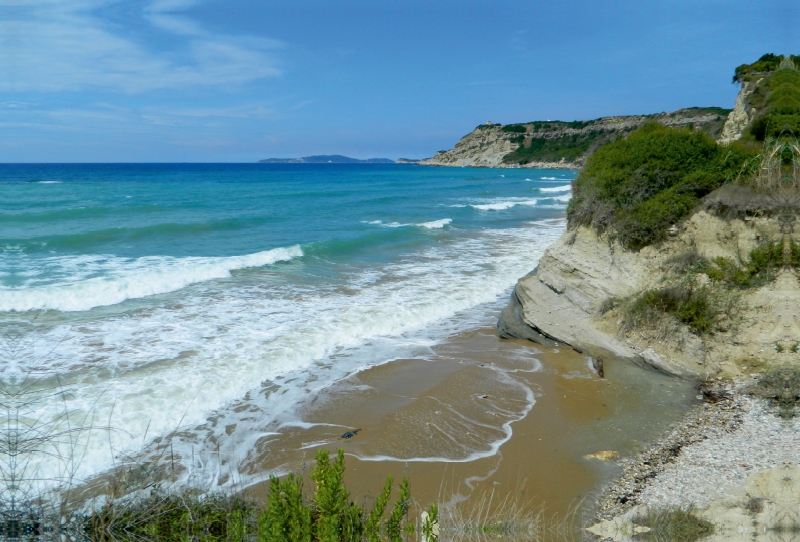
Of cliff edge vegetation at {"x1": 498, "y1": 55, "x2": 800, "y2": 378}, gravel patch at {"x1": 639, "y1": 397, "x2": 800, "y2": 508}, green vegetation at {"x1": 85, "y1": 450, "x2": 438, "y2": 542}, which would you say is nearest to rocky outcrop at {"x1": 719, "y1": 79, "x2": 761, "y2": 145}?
cliff edge vegetation at {"x1": 498, "y1": 55, "x2": 800, "y2": 378}

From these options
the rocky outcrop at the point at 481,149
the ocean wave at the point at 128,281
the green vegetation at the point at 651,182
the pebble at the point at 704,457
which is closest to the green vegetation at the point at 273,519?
the pebble at the point at 704,457

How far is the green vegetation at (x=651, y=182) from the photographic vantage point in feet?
32.9

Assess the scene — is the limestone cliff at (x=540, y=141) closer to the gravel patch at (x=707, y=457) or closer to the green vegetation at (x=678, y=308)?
the green vegetation at (x=678, y=308)

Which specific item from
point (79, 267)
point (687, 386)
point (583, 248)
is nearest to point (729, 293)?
point (687, 386)

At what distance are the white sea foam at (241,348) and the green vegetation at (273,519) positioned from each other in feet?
3.59

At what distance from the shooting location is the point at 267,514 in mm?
3443

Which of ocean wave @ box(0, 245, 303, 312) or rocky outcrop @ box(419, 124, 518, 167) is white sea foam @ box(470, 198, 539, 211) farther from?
rocky outcrop @ box(419, 124, 518, 167)

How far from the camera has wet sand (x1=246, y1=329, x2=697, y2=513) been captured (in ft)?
19.9

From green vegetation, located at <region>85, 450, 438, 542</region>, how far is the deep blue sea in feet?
4.50

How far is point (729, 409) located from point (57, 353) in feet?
35.6

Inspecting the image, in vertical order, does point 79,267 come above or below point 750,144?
below

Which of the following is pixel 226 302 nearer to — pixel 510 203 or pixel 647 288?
pixel 647 288

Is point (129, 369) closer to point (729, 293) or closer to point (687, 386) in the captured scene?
point (687, 386)

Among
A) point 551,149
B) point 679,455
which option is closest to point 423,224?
point 679,455
